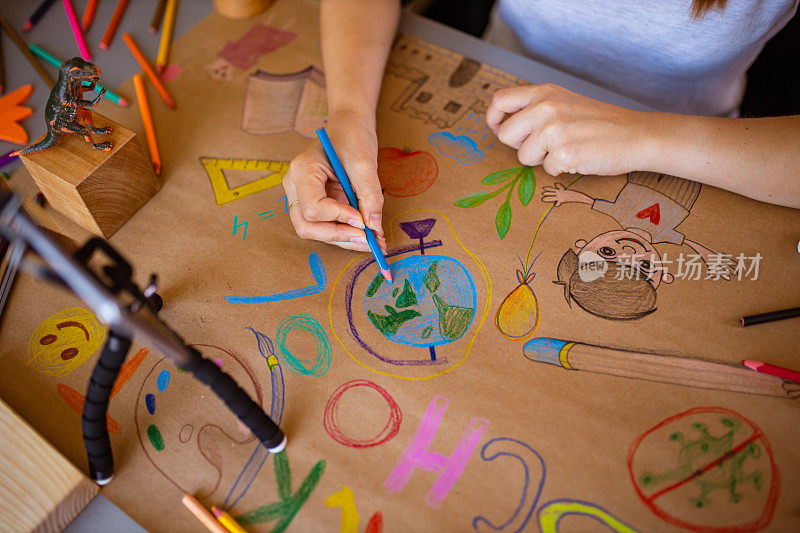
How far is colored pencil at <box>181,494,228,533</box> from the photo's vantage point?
47 cm

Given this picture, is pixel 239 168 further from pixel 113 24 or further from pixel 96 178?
pixel 113 24

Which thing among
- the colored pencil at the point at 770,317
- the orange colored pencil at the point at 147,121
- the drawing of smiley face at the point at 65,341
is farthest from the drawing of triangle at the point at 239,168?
the colored pencil at the point at 770,317

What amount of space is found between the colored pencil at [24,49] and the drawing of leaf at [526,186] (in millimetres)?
719

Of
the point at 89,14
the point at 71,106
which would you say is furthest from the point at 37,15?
the point at 71,106

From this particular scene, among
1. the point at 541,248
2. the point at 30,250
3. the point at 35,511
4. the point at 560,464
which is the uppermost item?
the point at 541,248

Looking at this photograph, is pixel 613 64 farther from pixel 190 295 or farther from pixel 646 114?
pixel 190 295

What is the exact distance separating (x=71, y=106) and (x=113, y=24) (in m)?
0.39

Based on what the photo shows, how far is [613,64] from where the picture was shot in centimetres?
84

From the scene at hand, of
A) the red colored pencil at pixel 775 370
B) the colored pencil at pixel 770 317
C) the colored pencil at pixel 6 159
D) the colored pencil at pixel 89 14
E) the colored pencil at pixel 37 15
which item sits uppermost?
the colored pencil at pixel 770 317

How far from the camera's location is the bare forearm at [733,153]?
0.61 m

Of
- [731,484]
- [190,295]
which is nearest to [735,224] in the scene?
[731,484]

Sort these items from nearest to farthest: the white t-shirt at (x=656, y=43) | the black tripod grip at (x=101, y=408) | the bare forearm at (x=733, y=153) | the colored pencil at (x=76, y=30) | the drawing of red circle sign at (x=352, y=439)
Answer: the black tripod grip at (x=101, y=408)
the drawing of red circle sign at (x=352, y=439)
the bare forearm at (x=733, y=153)
the white t-shirt at (x=656, y=43)
the colored pencil at (x=76, y=30)

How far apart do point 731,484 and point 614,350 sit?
154mm

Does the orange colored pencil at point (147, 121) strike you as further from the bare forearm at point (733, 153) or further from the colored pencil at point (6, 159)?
the bare forearm at point (733, 153)
